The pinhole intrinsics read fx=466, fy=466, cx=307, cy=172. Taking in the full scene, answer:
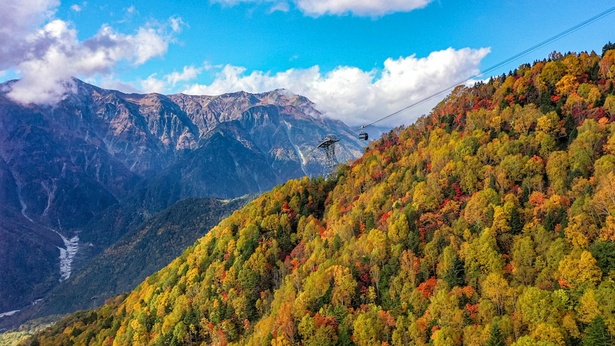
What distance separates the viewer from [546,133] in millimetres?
166250

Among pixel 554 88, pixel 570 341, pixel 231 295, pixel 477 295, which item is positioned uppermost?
pixel 554 88

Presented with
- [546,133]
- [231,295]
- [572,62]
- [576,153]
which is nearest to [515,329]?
[576,153]

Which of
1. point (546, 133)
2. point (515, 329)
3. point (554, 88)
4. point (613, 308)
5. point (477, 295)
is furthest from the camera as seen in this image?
point (554, 88)

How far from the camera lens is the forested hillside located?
11525 centimetres

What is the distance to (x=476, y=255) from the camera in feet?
459

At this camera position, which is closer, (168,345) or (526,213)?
(526,213)

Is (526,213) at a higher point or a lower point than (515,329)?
higher

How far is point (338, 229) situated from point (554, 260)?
8656cm

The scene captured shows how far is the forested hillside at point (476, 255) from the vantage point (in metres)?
115

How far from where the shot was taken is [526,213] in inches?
5625

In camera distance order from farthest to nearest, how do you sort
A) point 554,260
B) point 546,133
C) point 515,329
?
point 546,133
point 554,260
point 515,329

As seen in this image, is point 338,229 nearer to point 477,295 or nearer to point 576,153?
point 477,295

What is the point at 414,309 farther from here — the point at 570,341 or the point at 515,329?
the point at 570,341

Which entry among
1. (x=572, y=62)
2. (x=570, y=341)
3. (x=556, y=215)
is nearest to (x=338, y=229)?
(x=556, y=215)
